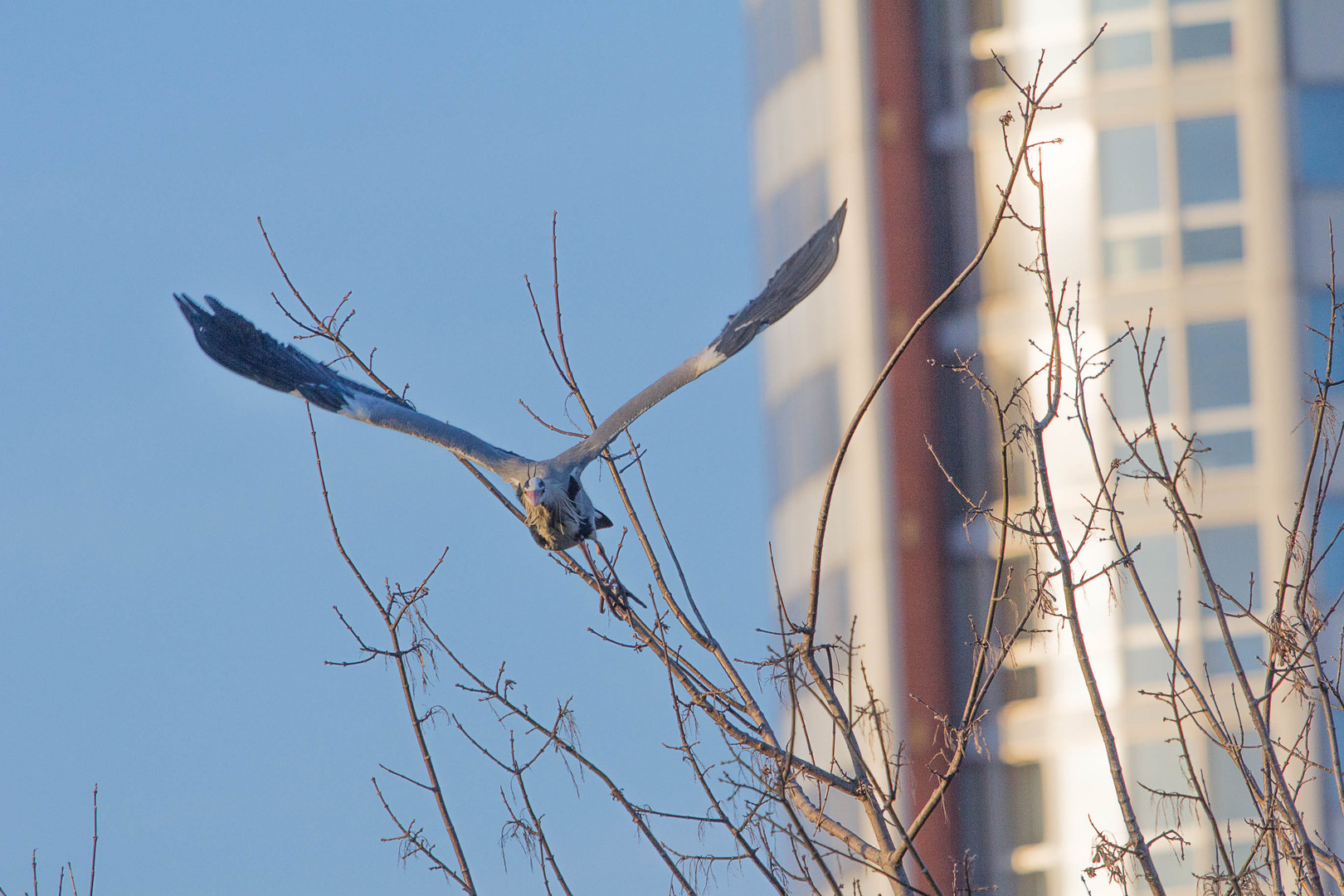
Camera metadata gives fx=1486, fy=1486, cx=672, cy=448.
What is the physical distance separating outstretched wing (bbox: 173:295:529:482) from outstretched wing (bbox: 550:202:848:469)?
53 cm

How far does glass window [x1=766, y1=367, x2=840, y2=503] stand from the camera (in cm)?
1877

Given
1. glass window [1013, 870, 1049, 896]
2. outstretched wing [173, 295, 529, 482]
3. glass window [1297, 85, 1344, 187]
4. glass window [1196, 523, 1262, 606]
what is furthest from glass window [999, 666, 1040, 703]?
outstretched wing [173, 295, 529, 482]

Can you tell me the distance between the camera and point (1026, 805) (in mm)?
17031

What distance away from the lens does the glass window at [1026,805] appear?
17.0m

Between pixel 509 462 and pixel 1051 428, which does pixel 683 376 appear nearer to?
pixel 509 462

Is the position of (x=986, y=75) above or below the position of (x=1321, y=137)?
above

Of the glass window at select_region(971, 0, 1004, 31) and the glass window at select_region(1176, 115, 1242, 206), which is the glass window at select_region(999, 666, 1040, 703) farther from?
the glass window at select_region(971, 0, 1004, 31)

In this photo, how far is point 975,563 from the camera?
17.5 m

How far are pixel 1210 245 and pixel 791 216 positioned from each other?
539 cm

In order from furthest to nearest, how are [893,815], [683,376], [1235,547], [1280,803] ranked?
1. [1235,547]
2. [683,376]
3. [1280,803]
4. [893,815]

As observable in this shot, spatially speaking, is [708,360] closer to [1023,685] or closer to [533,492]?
[533,492]

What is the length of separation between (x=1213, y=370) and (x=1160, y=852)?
219 inches

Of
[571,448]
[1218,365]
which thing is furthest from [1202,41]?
[571,448]

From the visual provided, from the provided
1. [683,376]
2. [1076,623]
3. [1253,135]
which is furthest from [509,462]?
[1253,135]
